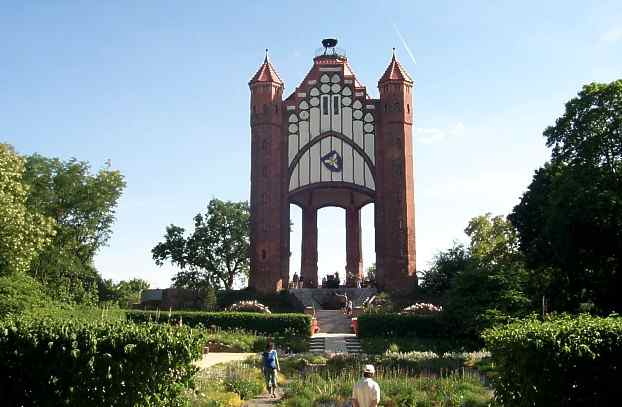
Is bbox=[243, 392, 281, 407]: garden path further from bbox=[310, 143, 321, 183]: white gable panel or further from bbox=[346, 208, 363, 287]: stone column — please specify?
bbox=[346, 208, 363, 287]: stone column

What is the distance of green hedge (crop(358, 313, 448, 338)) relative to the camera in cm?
2780

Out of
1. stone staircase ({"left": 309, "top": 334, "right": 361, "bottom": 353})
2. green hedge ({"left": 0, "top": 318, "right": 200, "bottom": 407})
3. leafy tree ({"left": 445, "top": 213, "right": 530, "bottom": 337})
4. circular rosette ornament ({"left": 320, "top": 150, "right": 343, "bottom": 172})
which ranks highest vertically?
circular rosette ornament ({"left": 320, "top": 150, "right": 343, "bottom": 172})

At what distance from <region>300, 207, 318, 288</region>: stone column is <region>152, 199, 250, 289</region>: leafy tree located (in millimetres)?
6919

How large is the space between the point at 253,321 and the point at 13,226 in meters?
10.4

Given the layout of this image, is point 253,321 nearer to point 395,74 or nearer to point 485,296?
point 485,296

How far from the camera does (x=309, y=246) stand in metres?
45.6

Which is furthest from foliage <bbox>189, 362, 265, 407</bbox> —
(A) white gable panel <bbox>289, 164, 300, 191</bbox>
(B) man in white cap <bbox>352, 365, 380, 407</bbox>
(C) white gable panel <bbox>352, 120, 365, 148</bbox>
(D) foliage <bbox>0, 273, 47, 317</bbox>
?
(C) white gable panel <bbox>352, 120, 365, 148</bbox>

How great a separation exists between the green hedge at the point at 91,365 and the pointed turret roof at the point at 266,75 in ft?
109

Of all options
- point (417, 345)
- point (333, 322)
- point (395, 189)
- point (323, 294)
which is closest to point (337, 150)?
point (395, 189)

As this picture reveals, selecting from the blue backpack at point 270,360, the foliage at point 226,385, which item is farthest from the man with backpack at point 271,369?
the foliage at point 226,385

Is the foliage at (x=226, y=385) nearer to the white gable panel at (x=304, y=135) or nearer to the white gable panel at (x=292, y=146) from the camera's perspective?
the white gable panel at (x=292, y=146)

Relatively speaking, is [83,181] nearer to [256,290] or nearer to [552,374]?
[256,290]

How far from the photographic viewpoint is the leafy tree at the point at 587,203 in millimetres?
23469

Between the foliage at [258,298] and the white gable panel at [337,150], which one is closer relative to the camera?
the foliage at [258,298]
